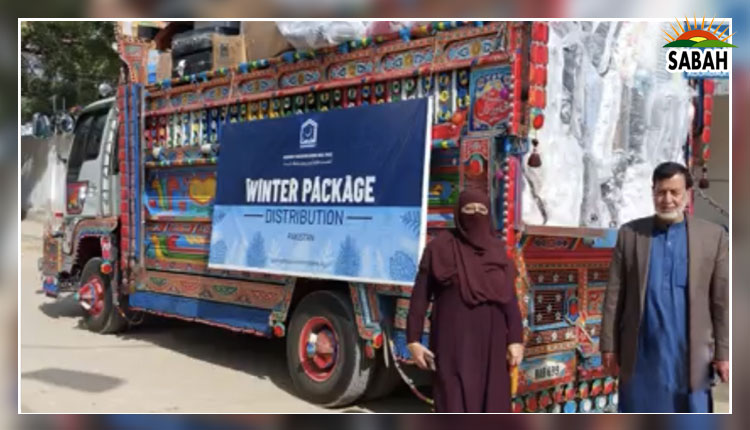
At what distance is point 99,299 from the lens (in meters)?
7.28

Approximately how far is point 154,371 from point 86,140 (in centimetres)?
264

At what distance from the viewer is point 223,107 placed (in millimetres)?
5652

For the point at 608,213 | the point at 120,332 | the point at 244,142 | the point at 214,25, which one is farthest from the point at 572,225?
the point at 120,332

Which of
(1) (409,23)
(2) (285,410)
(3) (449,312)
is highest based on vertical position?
(1) (409,23)

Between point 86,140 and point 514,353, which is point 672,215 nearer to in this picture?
point 514,353

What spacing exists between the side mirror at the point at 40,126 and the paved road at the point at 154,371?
2.55ft

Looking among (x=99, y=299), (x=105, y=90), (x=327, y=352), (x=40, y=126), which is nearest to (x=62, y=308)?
(x=99, y=299)

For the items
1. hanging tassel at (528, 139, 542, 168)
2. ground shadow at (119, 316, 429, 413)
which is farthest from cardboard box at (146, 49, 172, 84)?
hanging tassel at (528, 139, 542, 168)

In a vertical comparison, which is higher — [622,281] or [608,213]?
[608,213]

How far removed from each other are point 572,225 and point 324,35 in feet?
6.12

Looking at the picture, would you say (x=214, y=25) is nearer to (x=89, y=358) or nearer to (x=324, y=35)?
(x=324, y=35)

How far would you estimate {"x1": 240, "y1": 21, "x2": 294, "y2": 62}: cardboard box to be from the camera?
5211mm

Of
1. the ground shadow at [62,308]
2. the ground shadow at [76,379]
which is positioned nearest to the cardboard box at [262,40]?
the ground shadow at [76,379]

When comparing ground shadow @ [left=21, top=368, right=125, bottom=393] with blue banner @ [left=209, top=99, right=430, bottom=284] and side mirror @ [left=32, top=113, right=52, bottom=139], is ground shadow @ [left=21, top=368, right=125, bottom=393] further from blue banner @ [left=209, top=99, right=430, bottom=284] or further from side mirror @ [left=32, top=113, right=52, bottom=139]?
side mirror @ [left=32, top=113, right=52, bottom=139]
